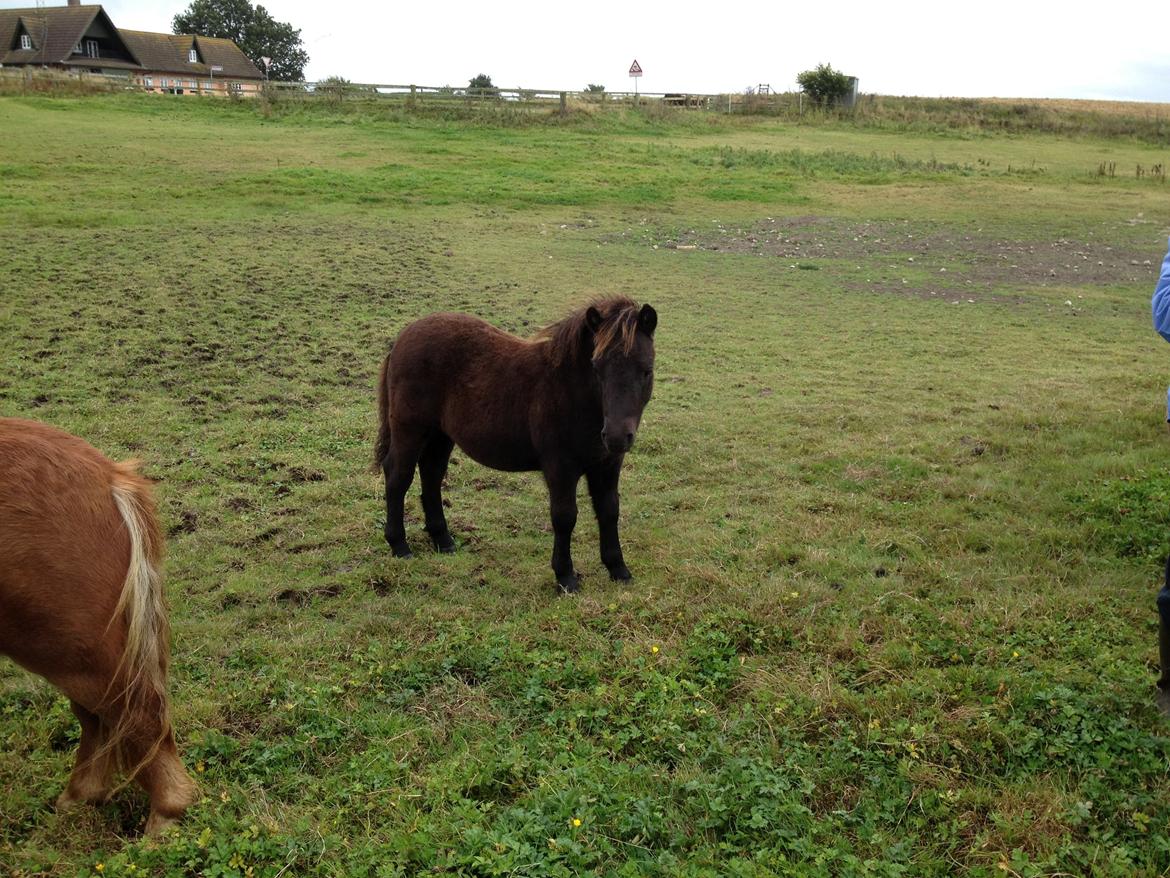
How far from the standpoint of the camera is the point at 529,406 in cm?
529

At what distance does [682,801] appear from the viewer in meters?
3.09

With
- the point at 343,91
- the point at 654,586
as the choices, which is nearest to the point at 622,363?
the point at 654,586

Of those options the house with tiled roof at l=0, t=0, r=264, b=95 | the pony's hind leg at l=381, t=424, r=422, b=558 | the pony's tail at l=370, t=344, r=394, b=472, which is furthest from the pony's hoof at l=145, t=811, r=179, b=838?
the house with tiled roof at l=0, t=0, r=264, b=95

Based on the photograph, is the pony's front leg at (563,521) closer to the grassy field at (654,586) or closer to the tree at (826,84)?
the grassy field at (654,586)

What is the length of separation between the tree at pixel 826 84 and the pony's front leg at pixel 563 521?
39.0 meters

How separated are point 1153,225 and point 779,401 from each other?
54.3 feet

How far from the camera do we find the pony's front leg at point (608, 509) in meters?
5.16

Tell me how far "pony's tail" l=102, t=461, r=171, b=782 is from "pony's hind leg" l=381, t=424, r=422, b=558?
8.40ft

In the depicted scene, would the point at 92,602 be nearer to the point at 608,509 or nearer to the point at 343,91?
the point at 608,509

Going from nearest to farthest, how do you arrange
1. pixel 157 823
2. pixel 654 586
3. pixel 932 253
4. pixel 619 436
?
1. pixel 157 823
2. pixel 619 436
3. pixel 654 586
4. pixel 932 253

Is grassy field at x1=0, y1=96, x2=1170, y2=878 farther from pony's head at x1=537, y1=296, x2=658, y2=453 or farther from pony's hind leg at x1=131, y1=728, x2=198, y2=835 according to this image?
pony's head at x1=537, y1=296, x2=658, y2=453

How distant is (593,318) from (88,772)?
Answer: 3.14 metres

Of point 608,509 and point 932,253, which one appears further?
point 932,253

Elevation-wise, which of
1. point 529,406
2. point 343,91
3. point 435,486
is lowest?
point 435,486
